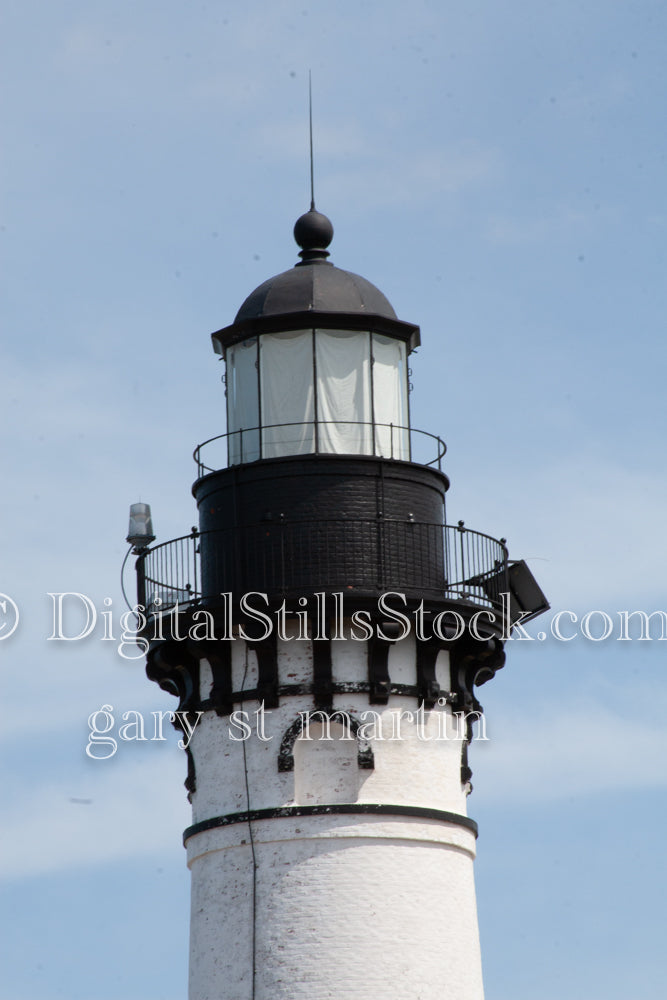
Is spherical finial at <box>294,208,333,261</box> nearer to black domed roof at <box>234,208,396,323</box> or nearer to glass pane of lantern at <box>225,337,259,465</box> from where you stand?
black domed roof at <box>234,208,396,323</box>

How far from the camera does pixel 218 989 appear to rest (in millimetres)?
28297

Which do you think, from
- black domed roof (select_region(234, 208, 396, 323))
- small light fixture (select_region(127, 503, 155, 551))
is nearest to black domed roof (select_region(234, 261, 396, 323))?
black domed roof (select_region(234, 208, 396, 323))

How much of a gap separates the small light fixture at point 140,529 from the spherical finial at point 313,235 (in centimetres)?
427

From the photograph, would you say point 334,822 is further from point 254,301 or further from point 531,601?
point 254,301

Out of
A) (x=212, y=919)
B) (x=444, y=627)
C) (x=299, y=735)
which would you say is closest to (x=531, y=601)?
(x=444, y=627)

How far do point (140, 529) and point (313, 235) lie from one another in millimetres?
4780

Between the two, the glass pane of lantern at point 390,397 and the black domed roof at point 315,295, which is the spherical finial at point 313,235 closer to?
the black domed roof at point 315,295

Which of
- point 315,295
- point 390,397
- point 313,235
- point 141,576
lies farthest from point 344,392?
point 141,576

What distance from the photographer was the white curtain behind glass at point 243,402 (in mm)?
29953

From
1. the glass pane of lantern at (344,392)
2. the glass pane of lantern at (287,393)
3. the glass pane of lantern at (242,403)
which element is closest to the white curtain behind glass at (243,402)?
the glass pane of lantern at (242,403)

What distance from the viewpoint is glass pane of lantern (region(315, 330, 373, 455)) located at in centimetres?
2962

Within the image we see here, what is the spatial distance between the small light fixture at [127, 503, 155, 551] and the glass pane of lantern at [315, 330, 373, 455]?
259 centimetres

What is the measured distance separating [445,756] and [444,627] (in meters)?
1.71

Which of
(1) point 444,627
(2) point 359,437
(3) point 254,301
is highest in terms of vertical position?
(3) point 254,301
